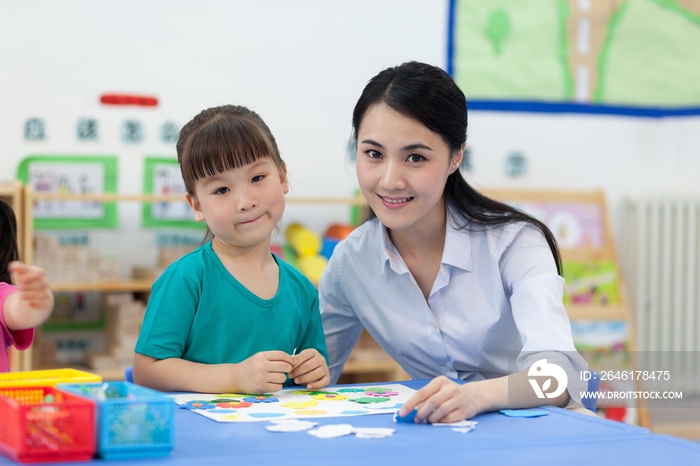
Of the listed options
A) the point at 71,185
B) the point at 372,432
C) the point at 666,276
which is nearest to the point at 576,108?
the point at 666,276

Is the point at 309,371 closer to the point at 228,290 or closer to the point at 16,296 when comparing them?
the point at 228,290

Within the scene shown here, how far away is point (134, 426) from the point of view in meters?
0.89

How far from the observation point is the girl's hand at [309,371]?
1347 mm

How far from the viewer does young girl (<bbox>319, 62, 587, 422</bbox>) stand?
1.54 meters

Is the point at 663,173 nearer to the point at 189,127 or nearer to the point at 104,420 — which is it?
the point at 189,127

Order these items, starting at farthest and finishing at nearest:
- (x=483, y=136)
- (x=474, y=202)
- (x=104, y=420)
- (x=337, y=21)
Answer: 1. (x=483, y=136)
2. (x=337, y=21)
3. (x=474, y=202)
4. (x=104, y=420)

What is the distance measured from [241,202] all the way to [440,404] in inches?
20.4

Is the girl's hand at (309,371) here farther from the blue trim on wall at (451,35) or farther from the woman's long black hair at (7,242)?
the blue trim on wall at (451,35)

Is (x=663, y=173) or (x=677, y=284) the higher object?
(x=663, y=173)

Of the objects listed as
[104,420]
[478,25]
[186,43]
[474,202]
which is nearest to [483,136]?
[478,25]

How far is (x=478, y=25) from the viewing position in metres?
3.93

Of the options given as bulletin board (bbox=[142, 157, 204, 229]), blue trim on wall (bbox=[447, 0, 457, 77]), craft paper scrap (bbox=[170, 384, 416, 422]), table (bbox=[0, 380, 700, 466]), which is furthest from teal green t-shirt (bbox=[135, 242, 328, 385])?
blue trim on wall (bbox=[447, 0, 457, 77])

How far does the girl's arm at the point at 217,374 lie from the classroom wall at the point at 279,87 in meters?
2.20

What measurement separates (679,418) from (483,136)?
1773mm
